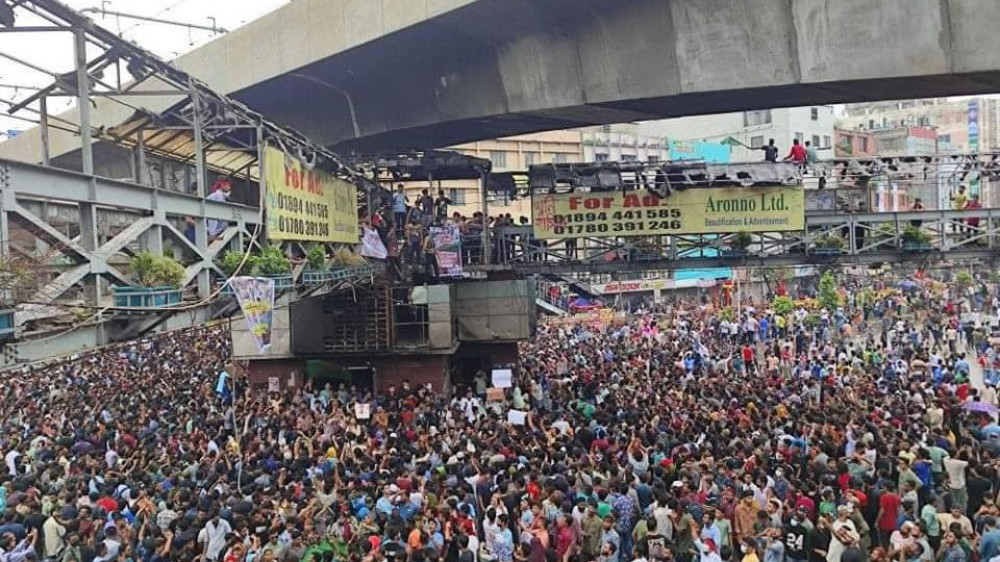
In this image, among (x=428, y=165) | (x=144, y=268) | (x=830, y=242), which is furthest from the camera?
(x=428, y=165)

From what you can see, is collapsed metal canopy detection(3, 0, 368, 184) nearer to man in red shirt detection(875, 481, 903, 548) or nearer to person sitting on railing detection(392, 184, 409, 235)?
person sitting on railing detection(392, 184, 409, 235)

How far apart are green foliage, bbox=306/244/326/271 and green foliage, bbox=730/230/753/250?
33.1 ft

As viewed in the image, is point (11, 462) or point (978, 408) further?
point (978, 408)

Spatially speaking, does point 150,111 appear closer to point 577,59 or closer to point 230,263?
point 230,263

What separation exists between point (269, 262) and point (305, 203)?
8.17 ft

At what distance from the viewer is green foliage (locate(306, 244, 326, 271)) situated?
13.3m

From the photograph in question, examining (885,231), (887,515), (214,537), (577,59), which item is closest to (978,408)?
(887,515)

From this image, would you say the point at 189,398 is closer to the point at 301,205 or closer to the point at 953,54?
the point at 301,205

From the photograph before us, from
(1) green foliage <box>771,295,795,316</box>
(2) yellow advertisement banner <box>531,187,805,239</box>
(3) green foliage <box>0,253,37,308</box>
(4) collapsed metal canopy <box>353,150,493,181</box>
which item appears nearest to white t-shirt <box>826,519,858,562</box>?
(3) green foliage <box>0,253,37,308</box>

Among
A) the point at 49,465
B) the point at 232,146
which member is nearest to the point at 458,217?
the point at 232,146

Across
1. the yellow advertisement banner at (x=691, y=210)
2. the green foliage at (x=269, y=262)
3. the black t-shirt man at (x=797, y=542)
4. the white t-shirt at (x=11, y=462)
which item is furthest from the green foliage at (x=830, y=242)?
the white t-shirt at (x=11, y=462)

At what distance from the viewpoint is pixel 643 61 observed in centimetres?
1326

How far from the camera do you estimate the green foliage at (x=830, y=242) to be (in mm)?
19203

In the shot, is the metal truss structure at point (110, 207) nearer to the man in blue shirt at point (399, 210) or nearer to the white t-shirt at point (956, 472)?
the man in blue shirt at point (399, 210)
